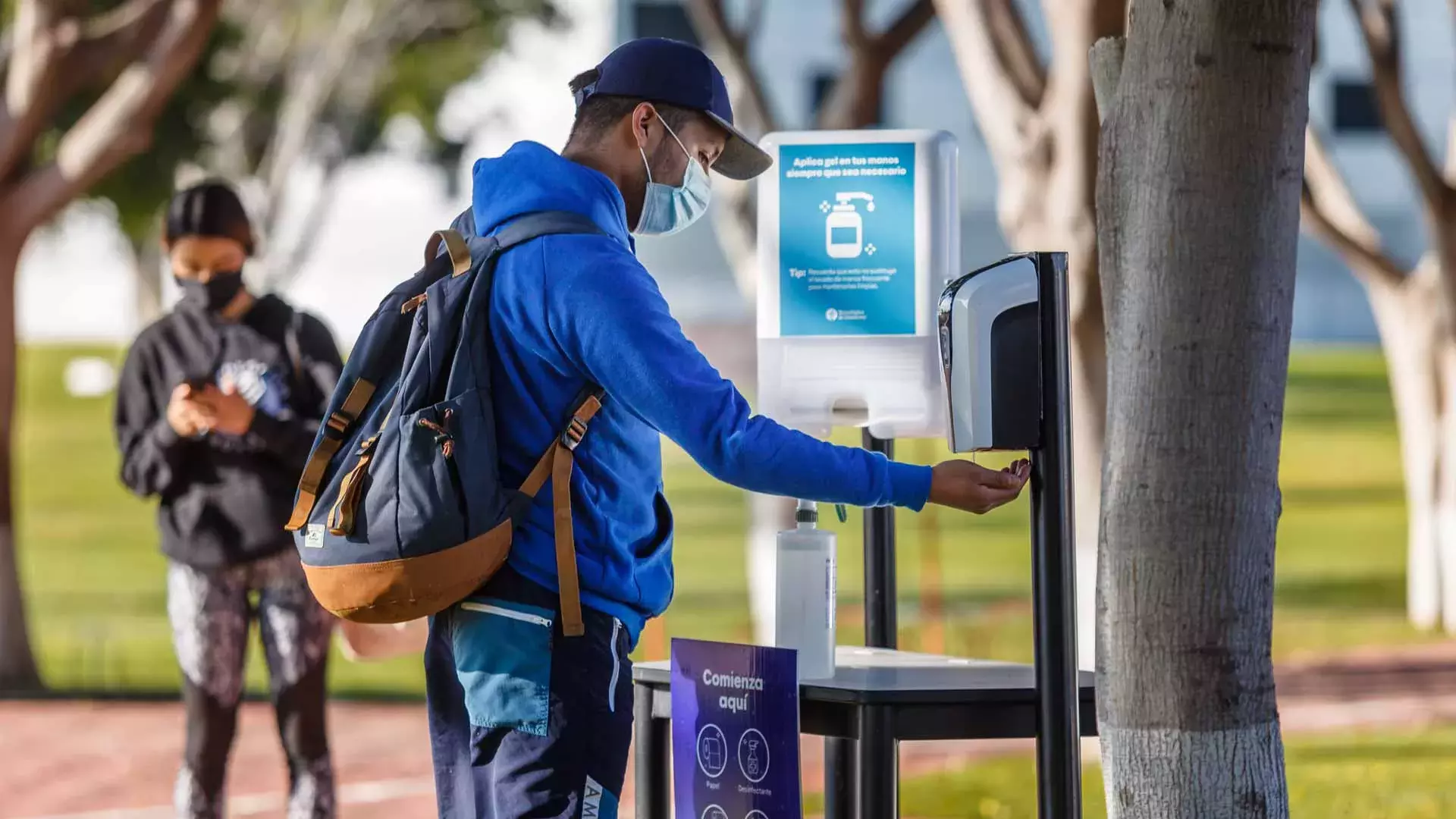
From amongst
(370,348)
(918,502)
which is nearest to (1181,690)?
(918,502)

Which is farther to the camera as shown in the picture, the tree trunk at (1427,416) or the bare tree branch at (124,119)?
the tree trunk at (1427,416)

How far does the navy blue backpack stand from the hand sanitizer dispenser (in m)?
0.68

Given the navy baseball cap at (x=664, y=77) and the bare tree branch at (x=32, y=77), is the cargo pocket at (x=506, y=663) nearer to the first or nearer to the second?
the navy baseball cap at (x=664, y=77)

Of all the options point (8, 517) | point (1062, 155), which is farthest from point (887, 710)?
point (8, 517)

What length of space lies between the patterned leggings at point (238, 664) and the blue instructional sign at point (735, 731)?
6.14ft

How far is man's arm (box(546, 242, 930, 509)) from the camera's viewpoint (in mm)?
3291

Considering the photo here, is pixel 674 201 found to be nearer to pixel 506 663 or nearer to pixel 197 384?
pixel 506 663

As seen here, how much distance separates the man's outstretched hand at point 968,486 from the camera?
3.40m

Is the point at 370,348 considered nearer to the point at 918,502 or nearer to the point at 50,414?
the point at 918,502

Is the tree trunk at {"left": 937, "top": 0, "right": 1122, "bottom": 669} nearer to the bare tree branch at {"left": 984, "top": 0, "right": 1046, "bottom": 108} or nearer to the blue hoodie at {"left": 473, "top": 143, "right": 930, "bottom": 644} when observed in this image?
the bare tree branch at {"left": 984, "top": 0, "right": 1046, "bottom": 108}

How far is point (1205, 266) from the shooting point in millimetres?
3600

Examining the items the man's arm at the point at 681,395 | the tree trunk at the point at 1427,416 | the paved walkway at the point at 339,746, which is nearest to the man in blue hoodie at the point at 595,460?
the man's arm at the point at 681,395

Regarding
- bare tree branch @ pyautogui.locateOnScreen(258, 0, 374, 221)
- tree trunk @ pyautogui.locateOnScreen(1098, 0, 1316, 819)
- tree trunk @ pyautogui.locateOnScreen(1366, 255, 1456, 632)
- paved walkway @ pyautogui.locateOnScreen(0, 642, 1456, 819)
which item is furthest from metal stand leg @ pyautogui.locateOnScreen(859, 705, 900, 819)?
bare tree branch @ pyautogui.locateOnScreen(258, 0, 374, 221)

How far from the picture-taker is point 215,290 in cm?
566
